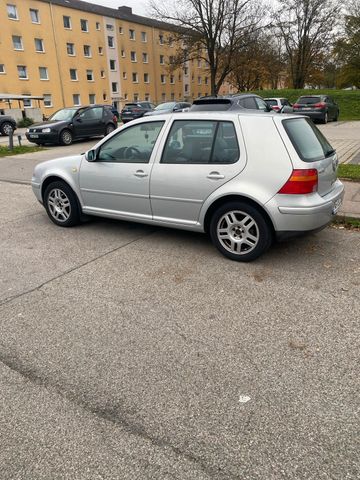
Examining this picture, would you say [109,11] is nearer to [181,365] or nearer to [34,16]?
[34,16]

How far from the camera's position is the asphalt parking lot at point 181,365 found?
203 cm

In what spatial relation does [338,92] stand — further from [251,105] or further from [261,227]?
[261,227]

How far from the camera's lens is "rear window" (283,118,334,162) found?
13.3 ft

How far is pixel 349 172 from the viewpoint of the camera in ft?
26.4

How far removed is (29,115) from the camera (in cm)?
3578

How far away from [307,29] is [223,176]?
4147cm

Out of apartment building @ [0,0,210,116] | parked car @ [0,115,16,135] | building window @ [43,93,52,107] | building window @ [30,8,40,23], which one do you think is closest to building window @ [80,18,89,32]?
apartment building @ [0,0,210,116]

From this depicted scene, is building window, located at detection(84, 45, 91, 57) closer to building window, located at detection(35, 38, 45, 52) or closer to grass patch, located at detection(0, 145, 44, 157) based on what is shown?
building window, located at detection(35, 38, 45, 52)

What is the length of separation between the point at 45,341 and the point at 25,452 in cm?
106

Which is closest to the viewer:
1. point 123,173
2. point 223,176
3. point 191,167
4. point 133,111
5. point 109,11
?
point 223,176

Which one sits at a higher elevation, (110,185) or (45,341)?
(110,185)

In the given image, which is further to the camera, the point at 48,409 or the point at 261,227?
the point at 261,227

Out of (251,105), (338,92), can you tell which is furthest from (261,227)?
(338,92)

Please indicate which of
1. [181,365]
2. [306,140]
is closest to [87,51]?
[306,140]
